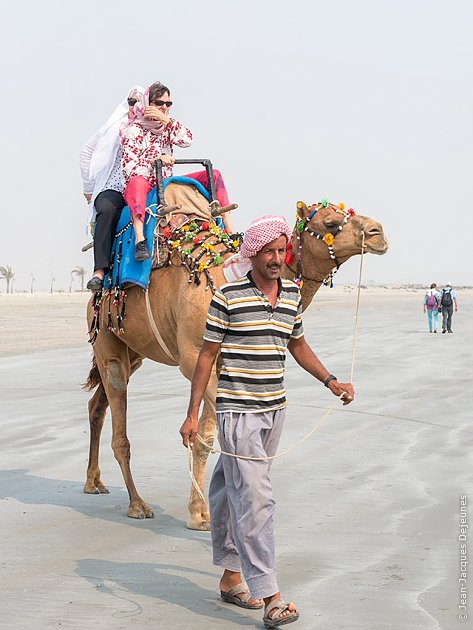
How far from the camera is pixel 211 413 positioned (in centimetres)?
835

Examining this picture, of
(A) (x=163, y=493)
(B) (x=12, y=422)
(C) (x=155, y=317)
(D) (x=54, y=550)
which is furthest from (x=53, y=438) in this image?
(D) (x=54, y=550)

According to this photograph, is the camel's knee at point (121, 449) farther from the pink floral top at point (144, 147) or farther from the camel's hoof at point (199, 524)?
the pink floral top at point (144, 147)

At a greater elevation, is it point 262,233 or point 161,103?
point 161,103

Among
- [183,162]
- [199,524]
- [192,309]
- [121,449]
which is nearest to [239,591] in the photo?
[199,524]

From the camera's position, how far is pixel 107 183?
9.59 m

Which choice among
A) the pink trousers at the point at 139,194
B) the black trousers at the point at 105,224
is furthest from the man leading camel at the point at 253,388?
the black trousers at the point at 105,224

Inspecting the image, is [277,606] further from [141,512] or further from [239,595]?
[141,512]

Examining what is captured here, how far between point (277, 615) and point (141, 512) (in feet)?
9.87

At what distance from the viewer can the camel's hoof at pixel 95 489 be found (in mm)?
9727

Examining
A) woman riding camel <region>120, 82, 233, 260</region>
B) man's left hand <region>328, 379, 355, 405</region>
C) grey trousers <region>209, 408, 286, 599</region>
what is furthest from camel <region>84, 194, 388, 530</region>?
grey trousers <region>209, 408, 286, 599</region>

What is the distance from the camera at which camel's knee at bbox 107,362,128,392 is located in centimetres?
955

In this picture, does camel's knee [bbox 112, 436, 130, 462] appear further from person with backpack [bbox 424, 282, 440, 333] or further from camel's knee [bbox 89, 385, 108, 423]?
person with backpack [bbox 424, 282, 440, 333]

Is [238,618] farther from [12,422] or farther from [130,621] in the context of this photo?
[12,422]

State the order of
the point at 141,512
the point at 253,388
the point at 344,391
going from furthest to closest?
the point at 141,512
the point at 344,391
the point at 253,388
